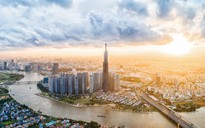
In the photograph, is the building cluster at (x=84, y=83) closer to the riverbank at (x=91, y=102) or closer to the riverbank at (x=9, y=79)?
the riverbank at (x=91, y=102)

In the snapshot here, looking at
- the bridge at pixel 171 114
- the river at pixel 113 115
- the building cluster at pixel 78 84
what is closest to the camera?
the bridge at pixel 171 114

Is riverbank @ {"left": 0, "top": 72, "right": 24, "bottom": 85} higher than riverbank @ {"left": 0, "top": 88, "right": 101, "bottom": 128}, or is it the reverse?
riverbank @ {"left": 0, "top": 72, "right": 24, "bottom": 85}

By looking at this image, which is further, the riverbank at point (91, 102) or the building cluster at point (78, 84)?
the building cluster at point (78, 84)

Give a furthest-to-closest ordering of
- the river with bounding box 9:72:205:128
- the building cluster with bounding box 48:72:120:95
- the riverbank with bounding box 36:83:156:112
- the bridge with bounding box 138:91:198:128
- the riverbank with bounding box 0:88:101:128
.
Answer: the building cluster with bounding box 48:72:120:95
the riverbank with bounding box 36:83:156:112
the river with bounding box 9:72:205:128
the bridge with bounding box 138:91:198:128
the riverbank with bounding box 0:88:101:128

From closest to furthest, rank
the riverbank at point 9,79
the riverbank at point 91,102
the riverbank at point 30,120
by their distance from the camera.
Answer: the riverbank at point 30,120
the riverbank at point 91,102
the riverbank at point 9,79

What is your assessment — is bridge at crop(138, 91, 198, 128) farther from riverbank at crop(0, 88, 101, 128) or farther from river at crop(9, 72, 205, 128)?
riverbank at crop(0, 88, 101, 128)

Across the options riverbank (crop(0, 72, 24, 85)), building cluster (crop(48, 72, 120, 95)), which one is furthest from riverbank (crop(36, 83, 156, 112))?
riverbank (crop(0, 72, 24, 85))

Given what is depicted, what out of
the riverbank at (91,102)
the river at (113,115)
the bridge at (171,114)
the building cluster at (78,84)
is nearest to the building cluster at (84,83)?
the building cluster at (78,84)

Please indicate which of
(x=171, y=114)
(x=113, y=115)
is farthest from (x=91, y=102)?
(x=171, y=114)
